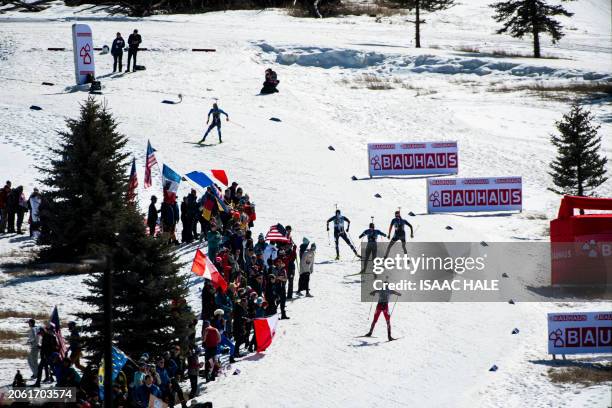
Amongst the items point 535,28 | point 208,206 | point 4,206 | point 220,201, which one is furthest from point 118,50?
point 535,28

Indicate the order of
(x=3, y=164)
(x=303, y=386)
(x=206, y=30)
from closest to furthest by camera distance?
(x=303, y=386) < (x=3, y=164) < (x=206, y=30)

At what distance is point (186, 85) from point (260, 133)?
843 centimetres

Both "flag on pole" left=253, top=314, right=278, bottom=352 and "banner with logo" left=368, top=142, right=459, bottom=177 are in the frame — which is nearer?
"flag on pole" left=253, top=314, right=278, bottom=352

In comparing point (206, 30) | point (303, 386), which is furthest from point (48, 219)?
point (206, 30)

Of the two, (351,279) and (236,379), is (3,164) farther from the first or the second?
(236,379)

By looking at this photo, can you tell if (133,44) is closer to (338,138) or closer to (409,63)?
(338,138)

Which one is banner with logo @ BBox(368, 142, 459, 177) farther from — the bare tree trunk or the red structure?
the bare tree trunk

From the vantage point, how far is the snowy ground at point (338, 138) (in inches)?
890

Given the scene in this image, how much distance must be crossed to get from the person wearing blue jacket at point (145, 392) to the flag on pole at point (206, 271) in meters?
4.27

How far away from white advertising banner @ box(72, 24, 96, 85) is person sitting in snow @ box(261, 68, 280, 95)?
741 cm

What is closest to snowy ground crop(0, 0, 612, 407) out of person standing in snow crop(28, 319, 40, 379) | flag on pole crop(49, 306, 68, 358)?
person standing in snow crop(28, 319, 40, 379)

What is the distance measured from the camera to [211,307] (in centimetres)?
2389

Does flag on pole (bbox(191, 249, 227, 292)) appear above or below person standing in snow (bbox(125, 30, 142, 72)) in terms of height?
below

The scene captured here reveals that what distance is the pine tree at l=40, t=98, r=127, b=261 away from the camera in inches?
1187
